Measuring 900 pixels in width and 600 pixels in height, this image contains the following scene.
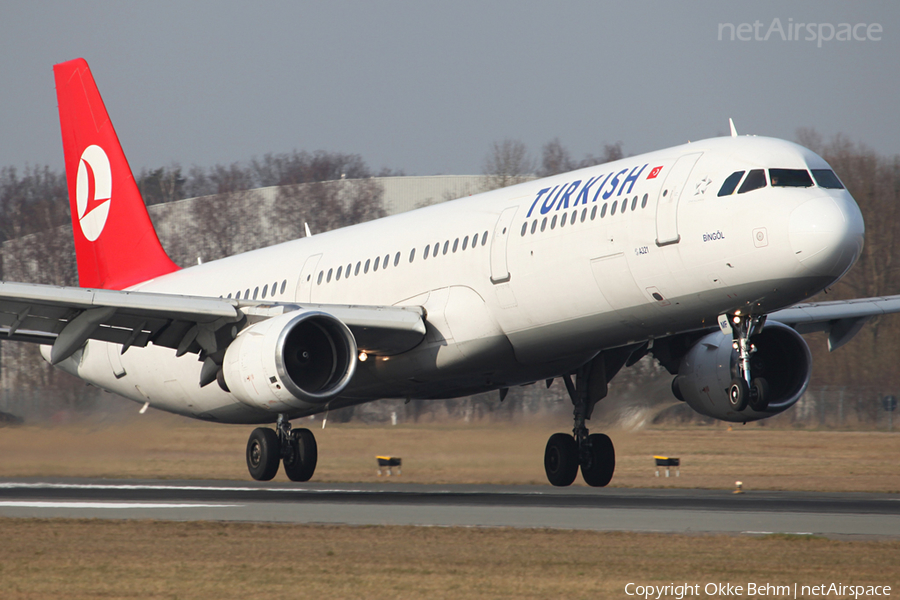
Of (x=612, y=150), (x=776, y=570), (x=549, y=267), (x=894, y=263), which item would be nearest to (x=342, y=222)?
(x=612, y=150)

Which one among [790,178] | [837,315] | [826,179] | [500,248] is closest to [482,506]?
[500,248]

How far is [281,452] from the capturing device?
857 inches

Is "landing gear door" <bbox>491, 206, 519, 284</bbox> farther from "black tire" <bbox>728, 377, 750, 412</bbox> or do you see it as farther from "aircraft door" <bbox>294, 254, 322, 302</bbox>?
"aircraft door" <bbox>294, 254, 322, 302</bbox>

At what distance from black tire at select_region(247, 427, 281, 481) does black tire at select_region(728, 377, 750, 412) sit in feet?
30.5

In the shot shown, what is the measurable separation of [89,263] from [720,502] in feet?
55.7

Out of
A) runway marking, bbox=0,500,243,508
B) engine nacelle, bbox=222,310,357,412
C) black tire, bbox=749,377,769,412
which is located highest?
engine nacelle, bbox=222,310,357,412

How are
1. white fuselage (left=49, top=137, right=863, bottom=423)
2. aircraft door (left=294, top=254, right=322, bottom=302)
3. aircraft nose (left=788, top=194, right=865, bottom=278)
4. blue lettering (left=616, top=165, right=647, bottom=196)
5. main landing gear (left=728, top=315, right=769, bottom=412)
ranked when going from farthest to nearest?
aircraft door (left=294, top=254, right=322, bottom=302), blue lettering (left=616, top=165, right=647, bottom=196), main landing gear (left=728, top=315, right=769, bottom=412), white fuselage (left=49, top=137, right=863, bottom=423), aircraft nose (left=788, top=194, right=865, bottom=278)

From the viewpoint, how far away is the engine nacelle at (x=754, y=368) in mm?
20672

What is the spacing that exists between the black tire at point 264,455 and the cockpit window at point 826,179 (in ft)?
37.3

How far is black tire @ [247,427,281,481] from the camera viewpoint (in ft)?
70.9

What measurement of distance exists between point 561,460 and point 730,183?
782 cm

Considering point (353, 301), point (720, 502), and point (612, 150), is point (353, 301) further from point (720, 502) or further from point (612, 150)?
point (612, 150)

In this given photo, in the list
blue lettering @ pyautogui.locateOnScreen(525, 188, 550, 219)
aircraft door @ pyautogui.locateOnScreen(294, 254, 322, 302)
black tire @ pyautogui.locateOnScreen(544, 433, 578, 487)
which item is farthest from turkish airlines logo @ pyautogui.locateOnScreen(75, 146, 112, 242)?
blue lettering @ pyautogui.locateOnScreen(525, 188, 550, 219)

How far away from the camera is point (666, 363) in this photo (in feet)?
72.2
